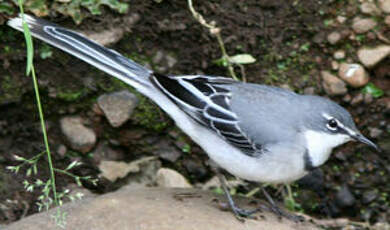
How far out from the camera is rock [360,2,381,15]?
6250 millimetres

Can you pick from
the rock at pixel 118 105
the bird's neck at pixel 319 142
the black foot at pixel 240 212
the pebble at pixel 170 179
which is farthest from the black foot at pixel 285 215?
the rock at pixel 118 105

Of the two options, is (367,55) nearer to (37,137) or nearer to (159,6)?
(159,6)

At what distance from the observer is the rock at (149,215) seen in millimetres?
4473

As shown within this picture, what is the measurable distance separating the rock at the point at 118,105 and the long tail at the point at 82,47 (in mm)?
995

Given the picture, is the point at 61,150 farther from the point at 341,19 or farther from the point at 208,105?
the point at 341,19

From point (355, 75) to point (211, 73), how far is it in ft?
5.23

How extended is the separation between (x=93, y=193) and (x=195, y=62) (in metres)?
1.81

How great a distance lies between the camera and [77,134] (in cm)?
607

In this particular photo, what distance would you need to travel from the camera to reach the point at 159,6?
624cm

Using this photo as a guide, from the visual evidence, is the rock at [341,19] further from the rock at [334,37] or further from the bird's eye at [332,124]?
the bird's eye at [332,124]

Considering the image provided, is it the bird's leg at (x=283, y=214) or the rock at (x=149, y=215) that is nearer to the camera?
the rock at (x=149, y=215)

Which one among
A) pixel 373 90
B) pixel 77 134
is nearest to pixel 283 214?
pixel 373 90

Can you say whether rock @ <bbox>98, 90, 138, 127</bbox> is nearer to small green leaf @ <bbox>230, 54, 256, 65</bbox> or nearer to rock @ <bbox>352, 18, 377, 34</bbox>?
small green leaf @ <bbox>230, 54, 256, 65</bbox>

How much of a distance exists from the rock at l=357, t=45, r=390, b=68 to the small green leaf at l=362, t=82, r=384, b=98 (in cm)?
23
